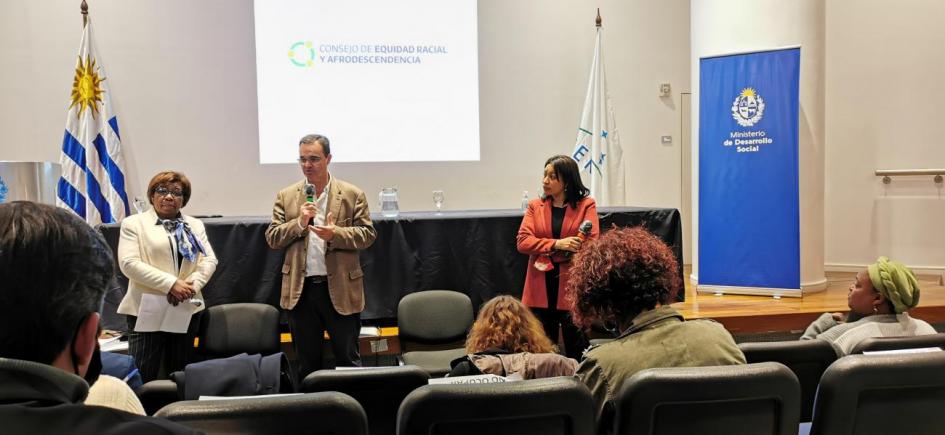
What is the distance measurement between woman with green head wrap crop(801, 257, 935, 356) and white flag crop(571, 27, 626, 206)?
3.34 meters

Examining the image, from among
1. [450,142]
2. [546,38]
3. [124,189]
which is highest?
[546,38]

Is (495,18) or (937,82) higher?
(495,18)

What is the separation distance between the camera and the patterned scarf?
3.18 metres

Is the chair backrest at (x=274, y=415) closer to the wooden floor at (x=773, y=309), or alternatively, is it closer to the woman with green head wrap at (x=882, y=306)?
the woman with green head wrap at (x=882, y=306)

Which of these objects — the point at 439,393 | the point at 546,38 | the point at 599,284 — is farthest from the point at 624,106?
the point at 439,393

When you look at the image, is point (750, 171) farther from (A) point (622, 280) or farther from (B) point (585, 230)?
(A) point (622, 280)

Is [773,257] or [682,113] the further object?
[682,113]

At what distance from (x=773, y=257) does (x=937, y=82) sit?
2.76 m

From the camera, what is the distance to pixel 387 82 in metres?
6.00

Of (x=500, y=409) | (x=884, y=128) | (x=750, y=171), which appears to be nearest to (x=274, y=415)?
(x=500, y=409)

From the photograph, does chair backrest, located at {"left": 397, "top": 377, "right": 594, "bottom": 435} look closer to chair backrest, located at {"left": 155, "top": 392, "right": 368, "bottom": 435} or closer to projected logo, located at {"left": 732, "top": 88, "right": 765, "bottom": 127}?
chair backrest, located at {"left": 155, "top": 392, "right": 368, "bottom": 435}

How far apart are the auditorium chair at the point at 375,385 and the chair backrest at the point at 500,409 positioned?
41cm

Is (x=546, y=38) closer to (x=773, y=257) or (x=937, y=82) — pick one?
(x=773, y=257)

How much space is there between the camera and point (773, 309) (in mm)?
4641
